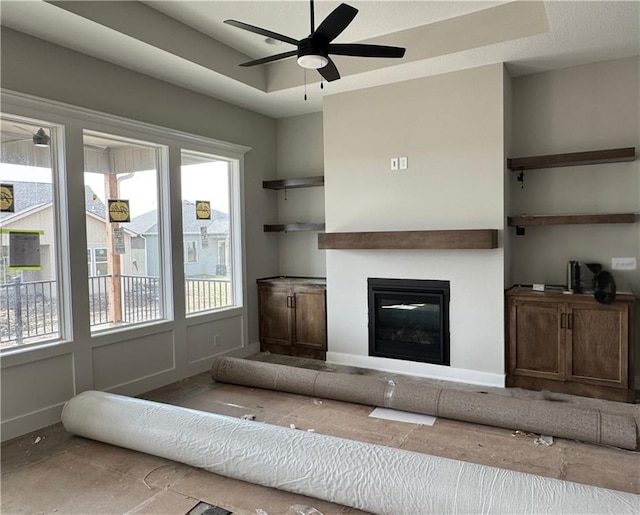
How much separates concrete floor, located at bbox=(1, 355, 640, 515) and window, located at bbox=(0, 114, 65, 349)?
800 mm

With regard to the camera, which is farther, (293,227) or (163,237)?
(293,227)

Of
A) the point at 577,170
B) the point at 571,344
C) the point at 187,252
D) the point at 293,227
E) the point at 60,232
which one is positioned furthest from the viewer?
the point at 293,227

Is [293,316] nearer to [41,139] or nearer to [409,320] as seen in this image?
[409,320]

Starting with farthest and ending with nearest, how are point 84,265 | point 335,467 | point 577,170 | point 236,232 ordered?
1. point 236,232
2. point 577,170
3. point 84,265
4. point 335,467

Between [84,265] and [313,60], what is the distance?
242 centimetres

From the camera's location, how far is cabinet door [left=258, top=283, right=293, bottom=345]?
5.30 meters

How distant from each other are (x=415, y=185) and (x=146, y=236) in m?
2.60

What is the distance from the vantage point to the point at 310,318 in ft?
16.9

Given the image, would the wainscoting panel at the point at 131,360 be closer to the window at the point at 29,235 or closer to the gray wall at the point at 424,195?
the window at the point at 29,235

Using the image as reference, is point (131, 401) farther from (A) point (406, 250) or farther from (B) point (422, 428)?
(A) point (406, 250)

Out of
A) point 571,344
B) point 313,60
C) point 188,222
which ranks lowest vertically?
point 571,344

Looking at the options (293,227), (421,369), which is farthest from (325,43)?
(421,369)

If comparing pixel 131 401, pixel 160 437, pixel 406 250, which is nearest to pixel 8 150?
pixel 131 401

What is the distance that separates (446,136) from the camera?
14.0 ft
